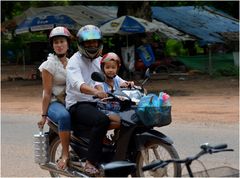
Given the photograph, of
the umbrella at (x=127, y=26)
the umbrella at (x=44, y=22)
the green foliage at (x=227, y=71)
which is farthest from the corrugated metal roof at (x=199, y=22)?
the umbrella at (x=127, y=26)

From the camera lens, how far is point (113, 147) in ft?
18.6

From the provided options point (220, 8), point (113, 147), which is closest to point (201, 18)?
point (220, 8)

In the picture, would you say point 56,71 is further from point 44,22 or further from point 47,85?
point 44,22

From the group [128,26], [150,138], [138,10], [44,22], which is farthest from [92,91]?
[44,22]

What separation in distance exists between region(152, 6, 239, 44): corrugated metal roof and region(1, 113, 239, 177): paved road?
18.7m

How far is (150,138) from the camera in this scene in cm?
525

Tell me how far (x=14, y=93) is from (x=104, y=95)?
48.8 feet

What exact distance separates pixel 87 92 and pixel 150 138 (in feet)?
2.52

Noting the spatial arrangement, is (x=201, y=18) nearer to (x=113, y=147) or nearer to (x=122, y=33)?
(x=122, y=33)

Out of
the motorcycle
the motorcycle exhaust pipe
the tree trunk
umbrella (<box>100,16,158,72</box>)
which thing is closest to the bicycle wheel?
the motorcycle

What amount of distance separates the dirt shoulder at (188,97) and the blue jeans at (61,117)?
Result: 6.47 m

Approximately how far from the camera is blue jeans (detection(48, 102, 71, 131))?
18.9 ft

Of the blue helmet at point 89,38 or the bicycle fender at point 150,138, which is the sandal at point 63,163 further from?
the blue helmet at point 89,38

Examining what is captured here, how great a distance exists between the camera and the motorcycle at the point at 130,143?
5.18 meters
